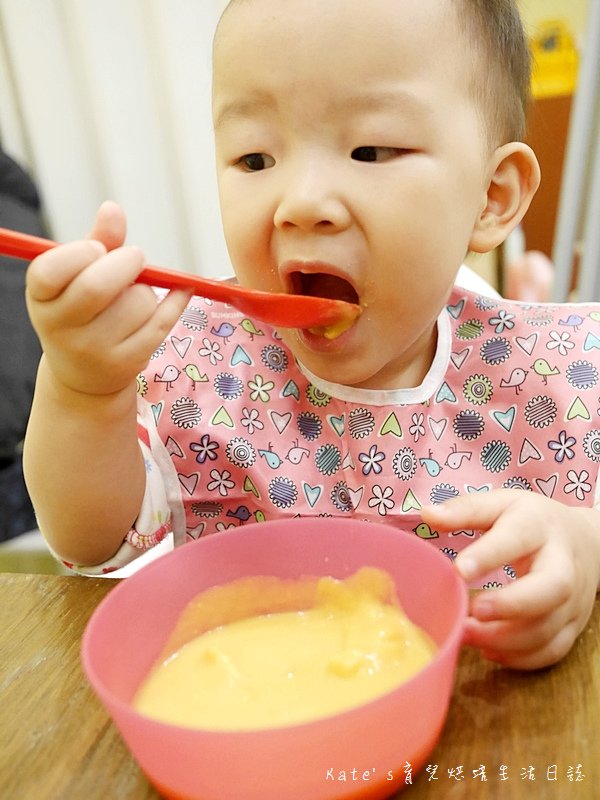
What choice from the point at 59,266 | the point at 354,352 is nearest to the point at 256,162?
the point at 354,352

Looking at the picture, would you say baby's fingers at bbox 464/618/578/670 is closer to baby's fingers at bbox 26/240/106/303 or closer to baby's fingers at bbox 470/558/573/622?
baby's fingers at bbox 470/558/573/622

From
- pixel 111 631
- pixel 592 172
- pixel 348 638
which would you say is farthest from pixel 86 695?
pixel 592 172

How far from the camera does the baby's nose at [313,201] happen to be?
713 mm

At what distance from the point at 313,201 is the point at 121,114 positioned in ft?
3.75

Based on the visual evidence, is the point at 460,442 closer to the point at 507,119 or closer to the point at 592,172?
the point at 507,119

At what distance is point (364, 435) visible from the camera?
3.05 ft

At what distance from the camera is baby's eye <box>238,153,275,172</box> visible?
0.78 metres

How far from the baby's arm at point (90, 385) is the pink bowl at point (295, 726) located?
0.53 feet

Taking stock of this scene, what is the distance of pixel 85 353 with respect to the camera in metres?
0.57

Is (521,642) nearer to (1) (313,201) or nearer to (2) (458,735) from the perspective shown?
(2) (458,735)

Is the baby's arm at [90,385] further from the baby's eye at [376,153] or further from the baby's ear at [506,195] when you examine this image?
the baby's ear at [506,195]

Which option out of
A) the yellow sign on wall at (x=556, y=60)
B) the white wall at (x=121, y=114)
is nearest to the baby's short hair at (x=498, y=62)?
the white wall at (x=121, y=114)

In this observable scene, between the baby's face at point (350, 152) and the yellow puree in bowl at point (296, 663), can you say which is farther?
the baby's face at point (350, 152)

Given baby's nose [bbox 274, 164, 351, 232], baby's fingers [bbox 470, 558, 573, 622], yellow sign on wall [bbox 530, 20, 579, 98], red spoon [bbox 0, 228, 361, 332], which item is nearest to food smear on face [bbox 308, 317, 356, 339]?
red spoon [bbox 0, 228, 361, 332]
